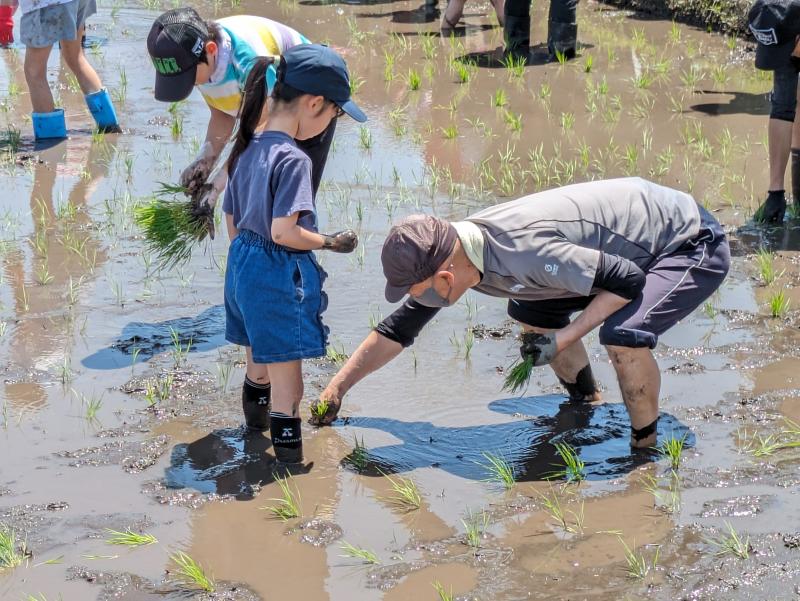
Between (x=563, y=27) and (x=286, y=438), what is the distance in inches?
221

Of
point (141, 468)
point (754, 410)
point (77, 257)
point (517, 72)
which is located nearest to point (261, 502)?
point (141, 468)

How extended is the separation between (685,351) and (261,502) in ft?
6.14

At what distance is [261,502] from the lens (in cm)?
349

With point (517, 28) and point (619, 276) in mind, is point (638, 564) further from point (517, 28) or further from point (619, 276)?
point (517, 28)

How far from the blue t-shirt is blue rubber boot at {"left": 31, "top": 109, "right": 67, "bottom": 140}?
398 cm

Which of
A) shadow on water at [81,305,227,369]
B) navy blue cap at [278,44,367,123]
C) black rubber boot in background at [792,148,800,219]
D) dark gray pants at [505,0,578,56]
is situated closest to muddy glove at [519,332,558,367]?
navy blue cap at [278,44,367,123]

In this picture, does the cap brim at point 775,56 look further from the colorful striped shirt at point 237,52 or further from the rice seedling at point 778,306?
the colorful striped shirt at point 237,52

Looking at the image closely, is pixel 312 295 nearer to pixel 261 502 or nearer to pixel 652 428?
pixel 261 502

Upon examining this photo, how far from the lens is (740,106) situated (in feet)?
24.4

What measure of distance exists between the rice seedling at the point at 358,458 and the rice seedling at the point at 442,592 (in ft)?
2.44

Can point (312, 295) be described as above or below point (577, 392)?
above

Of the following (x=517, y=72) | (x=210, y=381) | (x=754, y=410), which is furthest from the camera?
(x=517, y=72)

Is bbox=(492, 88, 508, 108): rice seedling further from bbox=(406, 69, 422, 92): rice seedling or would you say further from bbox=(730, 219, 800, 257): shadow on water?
bbox=(730, 219, 800, 257): shadow on water

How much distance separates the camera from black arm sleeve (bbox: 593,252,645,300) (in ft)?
11.2
